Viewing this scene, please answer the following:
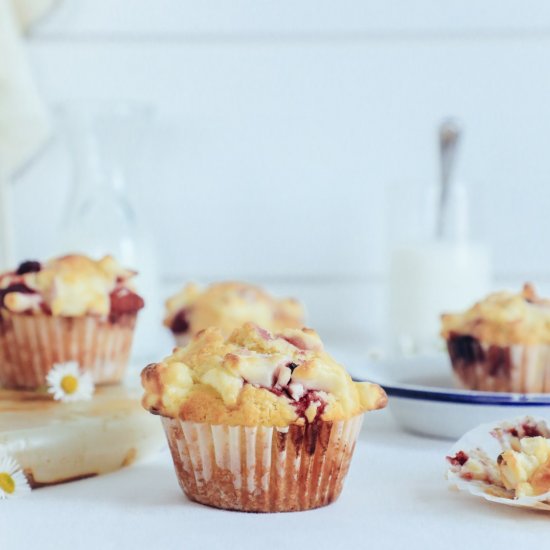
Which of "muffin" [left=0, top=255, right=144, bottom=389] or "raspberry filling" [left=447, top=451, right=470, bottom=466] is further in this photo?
"muffin" [left=0, top=255, right=144, bottom=389]

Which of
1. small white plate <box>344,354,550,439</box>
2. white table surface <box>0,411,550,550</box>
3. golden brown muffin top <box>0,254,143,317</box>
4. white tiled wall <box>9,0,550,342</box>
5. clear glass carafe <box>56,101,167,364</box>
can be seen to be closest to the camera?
white table surface <box>0,411,550,550</box>

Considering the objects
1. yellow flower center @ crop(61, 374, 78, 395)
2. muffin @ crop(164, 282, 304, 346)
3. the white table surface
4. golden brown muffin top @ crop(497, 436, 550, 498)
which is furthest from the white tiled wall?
golden brown muffin top @ crop(497, 436, 550, 498)

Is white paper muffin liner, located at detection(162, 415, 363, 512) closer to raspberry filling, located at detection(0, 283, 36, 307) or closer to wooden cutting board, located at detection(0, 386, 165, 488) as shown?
wooden cutting board, located at detection(0, 386, 165, 488)

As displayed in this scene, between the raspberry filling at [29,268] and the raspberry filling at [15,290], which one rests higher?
the raspberry filling at [29,268]

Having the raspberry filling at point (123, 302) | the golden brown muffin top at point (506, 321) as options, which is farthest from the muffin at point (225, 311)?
the golden brown muffin top at point (506, 321)

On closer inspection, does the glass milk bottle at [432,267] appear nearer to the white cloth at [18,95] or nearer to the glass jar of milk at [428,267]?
the glass jar of milk at [428,267]

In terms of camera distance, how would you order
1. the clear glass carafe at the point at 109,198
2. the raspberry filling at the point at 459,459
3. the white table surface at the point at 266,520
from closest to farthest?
the white table surface at the point at 266,520
the raspberry filling at the point at 459,459
the clear glass carafe at the point at 109,198

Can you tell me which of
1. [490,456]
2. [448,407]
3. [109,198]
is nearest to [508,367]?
[448,407]
